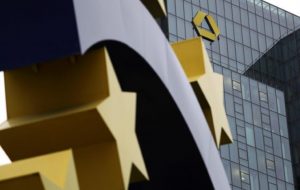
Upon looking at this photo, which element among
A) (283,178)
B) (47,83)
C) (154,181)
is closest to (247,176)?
(283,178)

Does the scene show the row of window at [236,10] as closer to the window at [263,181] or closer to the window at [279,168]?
the window at [279,168]

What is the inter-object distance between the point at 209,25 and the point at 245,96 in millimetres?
5744

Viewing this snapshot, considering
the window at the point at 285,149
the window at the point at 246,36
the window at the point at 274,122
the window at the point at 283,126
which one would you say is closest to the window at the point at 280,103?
the window at the point at 283,126

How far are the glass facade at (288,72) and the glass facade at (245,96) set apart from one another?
1.89 m

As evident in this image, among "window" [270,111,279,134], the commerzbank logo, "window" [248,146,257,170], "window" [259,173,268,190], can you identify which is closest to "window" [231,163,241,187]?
"window" [248,146,257,170]

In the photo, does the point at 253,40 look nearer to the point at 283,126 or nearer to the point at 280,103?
the point at 280,103

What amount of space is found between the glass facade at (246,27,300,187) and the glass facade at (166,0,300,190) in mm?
1886

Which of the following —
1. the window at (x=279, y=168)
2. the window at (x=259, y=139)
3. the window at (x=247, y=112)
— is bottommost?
the window at (x=279, y=168)

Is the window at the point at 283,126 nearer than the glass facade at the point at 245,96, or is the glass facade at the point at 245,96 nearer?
the glass facade at the point at 245,96

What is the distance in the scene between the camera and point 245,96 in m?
68.2

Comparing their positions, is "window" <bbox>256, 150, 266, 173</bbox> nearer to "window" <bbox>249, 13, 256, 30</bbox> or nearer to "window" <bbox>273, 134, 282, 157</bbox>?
"window" <bbox>273, 134, 282, 157</bbox>

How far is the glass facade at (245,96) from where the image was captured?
212 feet

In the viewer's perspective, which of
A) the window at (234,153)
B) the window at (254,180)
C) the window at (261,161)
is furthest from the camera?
the window at (261,161)

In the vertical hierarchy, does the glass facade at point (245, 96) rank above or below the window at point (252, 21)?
below
